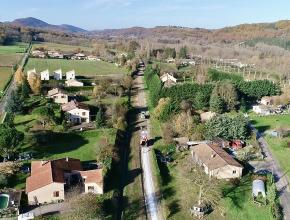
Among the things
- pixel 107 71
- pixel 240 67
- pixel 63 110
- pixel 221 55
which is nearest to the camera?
pixel 63 110

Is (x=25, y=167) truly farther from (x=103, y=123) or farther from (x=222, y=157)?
(x=222, y=157)

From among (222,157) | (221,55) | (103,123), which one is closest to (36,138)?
(103,123)

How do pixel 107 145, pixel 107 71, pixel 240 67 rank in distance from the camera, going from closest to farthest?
pixel 107 145 < pixel 107 71 < pixel 240 67

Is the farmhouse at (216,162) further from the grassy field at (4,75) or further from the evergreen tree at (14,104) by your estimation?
the grassy field at (4,75)

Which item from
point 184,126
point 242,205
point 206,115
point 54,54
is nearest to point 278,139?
point 206,115

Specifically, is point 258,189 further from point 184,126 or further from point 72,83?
point 72,83

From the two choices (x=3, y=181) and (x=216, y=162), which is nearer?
(x=3, y=181)
